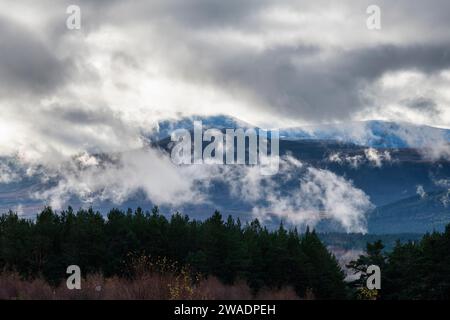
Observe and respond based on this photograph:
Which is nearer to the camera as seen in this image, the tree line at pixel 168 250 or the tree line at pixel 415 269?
the tree line at pixel 168 250

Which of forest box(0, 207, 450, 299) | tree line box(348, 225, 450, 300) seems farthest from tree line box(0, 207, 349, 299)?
tree line box(348, 225, 450, 300)

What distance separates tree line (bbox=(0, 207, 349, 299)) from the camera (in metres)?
52.4

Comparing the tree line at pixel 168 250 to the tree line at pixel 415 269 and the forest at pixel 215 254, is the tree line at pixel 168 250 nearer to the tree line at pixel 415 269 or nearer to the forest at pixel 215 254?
the forest at pixel 215 254

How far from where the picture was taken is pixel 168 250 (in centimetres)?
5869

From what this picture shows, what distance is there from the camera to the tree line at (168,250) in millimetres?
52406

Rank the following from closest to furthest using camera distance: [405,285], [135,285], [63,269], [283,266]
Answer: [135,285]
[63,269]
[283,266]
[405,285]

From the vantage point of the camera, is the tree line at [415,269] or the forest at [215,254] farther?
the tree line at [415,269]

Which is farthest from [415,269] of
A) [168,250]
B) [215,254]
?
[168,250]

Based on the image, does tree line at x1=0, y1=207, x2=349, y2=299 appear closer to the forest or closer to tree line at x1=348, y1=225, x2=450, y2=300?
the forest

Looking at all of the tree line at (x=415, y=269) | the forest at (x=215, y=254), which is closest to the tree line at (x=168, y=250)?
the forest at (x=215, y=254)
